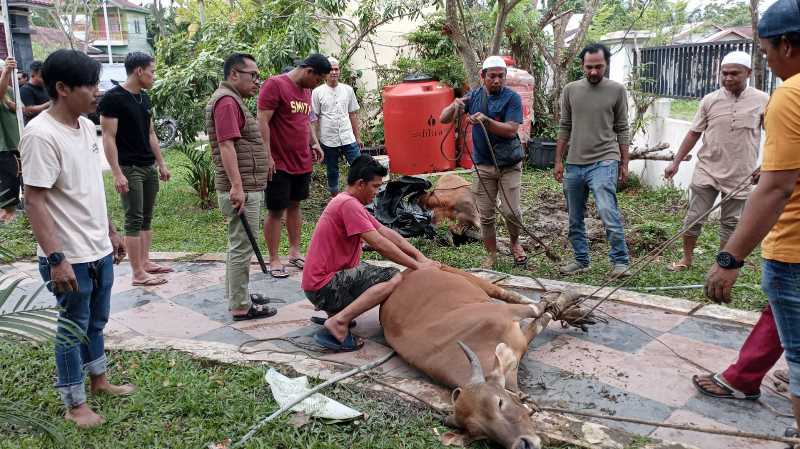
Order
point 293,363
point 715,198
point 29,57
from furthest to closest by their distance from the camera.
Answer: point 29,57 < point 715,198 < point 293,363

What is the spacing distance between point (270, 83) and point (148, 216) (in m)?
1.62

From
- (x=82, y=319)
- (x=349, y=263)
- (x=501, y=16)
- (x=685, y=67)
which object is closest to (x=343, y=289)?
(x=349, y=263)

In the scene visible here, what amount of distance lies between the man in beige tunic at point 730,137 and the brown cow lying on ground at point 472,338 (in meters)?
1.88

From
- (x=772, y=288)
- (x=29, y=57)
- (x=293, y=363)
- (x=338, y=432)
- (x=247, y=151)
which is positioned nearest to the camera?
(x=772, y=288)

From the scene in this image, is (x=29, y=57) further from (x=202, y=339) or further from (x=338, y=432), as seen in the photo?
(x=338, y=432)

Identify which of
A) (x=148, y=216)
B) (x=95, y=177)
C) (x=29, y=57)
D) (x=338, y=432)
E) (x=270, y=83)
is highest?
(x=29, y=57)

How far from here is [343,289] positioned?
430 cm

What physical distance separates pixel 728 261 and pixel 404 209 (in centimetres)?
490

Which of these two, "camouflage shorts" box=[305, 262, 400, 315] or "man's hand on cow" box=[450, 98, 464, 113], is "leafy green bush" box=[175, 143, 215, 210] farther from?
"camouflage shorts" box=[305, 262, 400, 315]

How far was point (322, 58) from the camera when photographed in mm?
5422

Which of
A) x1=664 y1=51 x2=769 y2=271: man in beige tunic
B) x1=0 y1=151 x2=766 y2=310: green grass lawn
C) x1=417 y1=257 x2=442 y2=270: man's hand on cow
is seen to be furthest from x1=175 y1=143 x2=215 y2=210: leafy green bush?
x1=664 y1=51 x2=769 y2=271: man in beige tunic

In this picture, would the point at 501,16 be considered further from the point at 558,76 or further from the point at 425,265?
the point at 558,76

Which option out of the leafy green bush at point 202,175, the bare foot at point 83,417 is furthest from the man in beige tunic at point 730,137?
the leafy green bush at point 202,175

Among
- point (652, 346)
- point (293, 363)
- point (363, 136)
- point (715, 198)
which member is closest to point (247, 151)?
point (293, 363)
